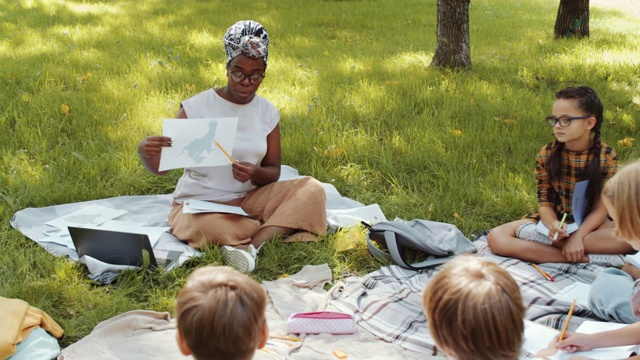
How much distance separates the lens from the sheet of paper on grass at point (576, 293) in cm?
369

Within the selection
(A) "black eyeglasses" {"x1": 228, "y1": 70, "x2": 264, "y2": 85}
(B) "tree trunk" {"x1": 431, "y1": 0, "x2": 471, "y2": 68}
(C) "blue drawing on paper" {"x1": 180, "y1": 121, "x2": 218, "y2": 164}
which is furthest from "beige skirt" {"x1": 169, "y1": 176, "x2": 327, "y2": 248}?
(B) "tree trunk" {"x1": 431, "y1": 0, "x2": 471, "y2": 68}

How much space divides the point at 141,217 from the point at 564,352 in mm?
2889

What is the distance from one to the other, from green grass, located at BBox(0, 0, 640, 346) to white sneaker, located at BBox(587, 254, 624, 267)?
763 millimetres

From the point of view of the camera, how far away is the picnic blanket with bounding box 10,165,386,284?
411cm

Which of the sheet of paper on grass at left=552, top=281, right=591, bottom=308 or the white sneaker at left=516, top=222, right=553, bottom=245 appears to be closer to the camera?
the sheet of paper on grass at left=552, top=281, right=591, bottom=308

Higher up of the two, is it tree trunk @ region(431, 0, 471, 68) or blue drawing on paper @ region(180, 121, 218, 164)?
tree trunk @ region(431, 0, 471, 68)

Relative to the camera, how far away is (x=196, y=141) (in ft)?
13.6

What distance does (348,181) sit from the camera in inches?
210

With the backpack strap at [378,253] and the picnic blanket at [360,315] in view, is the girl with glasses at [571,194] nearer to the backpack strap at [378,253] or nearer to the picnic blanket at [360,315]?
the picnic blanket at [360,315]

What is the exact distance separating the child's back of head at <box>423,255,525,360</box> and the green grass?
1.98 meters

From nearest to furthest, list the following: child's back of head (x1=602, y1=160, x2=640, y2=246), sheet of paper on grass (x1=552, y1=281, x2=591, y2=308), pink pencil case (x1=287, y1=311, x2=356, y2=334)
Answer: child's back of head (x1=602, y1=160, x2=640, y2=246) → pink pencil case (x1=287, y1=311, x2=356, y2=334) → sheet of paper on grass (x1=552, y1=281, x2=591, y2=308)

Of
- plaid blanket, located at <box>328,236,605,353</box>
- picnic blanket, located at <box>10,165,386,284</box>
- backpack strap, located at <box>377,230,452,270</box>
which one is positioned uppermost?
picnic blanket, located at <box>10,165,386,284</box>

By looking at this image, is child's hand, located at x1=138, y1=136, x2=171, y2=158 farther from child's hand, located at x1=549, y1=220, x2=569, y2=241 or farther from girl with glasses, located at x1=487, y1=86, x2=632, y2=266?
child's hand, located at x1=549, y1=220, x2=569, y2=241

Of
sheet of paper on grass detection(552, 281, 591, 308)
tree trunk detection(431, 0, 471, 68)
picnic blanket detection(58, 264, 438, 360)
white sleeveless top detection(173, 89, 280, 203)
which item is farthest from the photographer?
tree trunk detection(431, 0, 471, 68)
